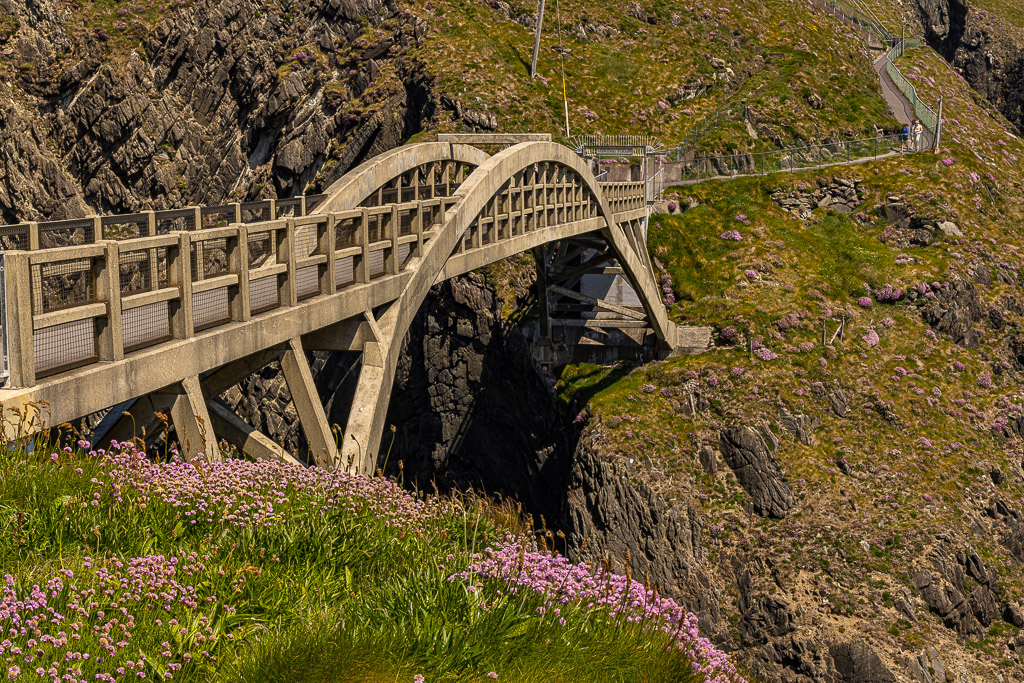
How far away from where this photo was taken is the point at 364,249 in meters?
15.1

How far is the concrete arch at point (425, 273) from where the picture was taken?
572 inches

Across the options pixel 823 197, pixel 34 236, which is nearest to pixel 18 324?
pixel 34 236

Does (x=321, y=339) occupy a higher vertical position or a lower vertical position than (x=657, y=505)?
higher

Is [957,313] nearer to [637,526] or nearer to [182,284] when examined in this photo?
[637,526]

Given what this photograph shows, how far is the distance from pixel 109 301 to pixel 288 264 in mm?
3702

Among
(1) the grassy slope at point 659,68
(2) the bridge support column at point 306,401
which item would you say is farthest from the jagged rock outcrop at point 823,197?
(2) the bridge support column at point 306,401

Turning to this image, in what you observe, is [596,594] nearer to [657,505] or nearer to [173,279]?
[173,279]

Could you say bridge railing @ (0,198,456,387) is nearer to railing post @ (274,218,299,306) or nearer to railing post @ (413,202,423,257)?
railing post @ (274,218,299,306)

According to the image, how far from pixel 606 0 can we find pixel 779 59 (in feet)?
45.7

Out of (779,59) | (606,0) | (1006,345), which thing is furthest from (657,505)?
(606,0)

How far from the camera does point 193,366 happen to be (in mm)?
10555

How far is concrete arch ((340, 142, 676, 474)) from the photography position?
14523 mm

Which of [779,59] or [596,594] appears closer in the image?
[596,594]

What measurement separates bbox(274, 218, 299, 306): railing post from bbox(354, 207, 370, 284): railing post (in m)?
2.17
